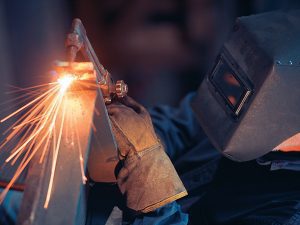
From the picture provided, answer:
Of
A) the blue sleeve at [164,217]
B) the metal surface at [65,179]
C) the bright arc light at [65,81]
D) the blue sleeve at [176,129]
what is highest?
the bright arc light at [65,81]

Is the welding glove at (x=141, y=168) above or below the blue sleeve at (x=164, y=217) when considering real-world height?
above

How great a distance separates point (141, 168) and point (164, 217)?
0.57 ft

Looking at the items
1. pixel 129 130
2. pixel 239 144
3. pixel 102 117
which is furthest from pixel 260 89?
pixel 102 117

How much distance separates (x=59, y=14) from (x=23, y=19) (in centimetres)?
46

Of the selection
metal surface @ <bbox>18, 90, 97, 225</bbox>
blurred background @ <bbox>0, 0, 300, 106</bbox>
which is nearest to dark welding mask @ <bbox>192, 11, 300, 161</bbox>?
metal surface @ <bbox>18, 90, 97, 225</bbox>

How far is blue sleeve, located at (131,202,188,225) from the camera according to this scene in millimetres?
1210

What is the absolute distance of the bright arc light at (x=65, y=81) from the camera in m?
0.99

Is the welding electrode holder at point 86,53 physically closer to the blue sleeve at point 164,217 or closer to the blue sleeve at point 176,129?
the blue sleeve at point 164,217

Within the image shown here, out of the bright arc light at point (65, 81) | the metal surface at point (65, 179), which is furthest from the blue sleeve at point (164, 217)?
the bright arc light at point (65, 81)

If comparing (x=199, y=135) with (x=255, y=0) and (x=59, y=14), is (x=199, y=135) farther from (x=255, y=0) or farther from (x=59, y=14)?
(x=59, y=14)

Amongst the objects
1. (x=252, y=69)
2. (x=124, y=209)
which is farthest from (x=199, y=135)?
(x=124, y=209)

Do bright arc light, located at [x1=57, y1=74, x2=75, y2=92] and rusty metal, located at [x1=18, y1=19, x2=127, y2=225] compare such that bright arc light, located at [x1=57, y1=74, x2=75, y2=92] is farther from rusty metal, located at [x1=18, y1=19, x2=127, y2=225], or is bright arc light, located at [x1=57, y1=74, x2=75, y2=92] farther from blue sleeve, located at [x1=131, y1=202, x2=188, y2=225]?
blue sleeve, located at [x1=131, y1=202, x2=188, y2=225]

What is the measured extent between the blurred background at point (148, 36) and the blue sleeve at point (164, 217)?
2177 mm

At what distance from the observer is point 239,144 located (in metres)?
1.46
